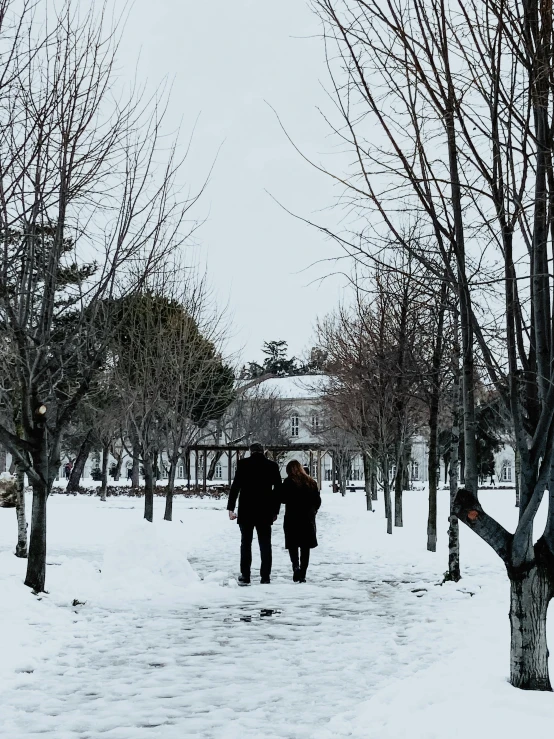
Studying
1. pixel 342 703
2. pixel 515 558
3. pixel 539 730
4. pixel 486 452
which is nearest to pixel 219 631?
pixel 342 703

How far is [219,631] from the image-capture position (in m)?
7.68

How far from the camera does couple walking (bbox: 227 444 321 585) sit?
10.9 meters

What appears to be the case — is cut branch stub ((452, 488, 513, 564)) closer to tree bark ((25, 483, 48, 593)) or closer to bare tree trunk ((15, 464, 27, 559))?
tree bark ((25, 483, 48, 593))

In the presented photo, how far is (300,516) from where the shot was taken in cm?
1135

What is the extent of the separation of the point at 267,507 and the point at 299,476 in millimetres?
877

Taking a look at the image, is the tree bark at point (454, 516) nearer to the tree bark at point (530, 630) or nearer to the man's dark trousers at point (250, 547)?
the man's dark trousers at point (250, 547)

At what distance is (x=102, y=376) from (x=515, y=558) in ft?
68.4

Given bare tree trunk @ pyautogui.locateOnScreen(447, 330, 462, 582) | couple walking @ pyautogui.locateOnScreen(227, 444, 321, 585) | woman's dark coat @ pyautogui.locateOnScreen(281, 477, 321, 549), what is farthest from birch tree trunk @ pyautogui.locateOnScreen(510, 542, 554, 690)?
woman's dark coat @ pyautogui.locateOnScreen(281, 477, 321, 549)

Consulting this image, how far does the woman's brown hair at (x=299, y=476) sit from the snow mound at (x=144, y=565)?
76.7 inches

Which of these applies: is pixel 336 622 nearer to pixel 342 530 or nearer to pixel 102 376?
pixel 342 530

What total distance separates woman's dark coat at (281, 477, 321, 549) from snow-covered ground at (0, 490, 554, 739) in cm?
61

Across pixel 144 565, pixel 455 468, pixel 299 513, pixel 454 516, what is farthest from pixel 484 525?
pixel 455 468

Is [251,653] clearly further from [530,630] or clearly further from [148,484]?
[148,484]

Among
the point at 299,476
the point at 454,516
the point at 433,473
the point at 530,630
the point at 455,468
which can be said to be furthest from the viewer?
the point at 433,473
